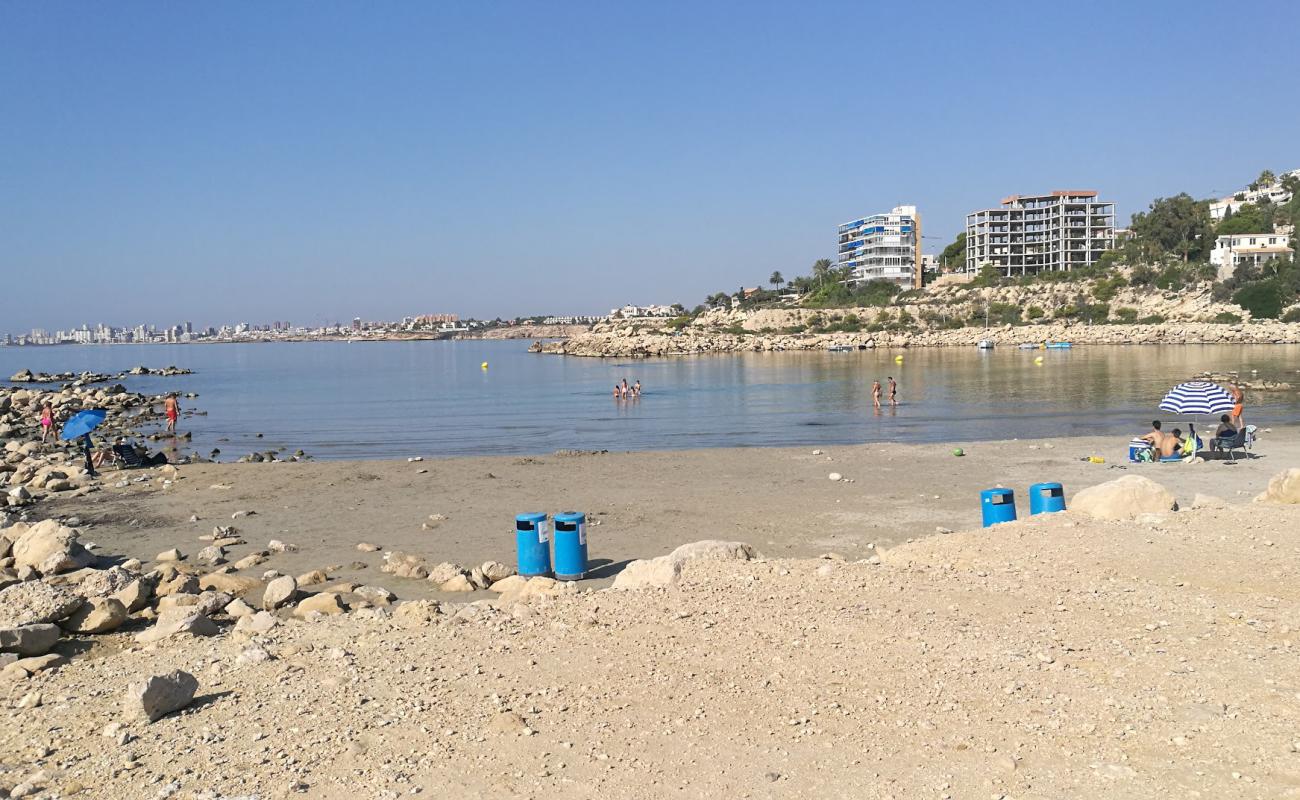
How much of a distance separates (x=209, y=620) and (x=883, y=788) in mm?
6445

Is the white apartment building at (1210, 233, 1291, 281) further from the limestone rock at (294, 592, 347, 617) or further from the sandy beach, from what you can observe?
the limestone rock at (294, 592, 347, 617)

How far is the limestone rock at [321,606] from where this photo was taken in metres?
9.48

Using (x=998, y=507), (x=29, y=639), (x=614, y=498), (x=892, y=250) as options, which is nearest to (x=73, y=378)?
(x=614, y=498)

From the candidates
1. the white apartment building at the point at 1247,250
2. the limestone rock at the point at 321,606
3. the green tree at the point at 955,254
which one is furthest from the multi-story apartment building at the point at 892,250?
the limestone rock at the point at 321,606

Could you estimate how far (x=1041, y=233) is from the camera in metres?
138

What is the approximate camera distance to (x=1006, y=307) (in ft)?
381

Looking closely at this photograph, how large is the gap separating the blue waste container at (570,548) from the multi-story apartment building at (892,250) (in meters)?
141

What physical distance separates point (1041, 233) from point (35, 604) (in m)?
145

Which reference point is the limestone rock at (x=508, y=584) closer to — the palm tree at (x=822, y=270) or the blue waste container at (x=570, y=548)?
the blue waste container at (x=570, y=548)

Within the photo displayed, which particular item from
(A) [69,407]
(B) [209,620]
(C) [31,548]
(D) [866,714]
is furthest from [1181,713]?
(A) [69,407]

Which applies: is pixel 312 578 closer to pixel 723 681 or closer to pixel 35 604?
pixel 35 604

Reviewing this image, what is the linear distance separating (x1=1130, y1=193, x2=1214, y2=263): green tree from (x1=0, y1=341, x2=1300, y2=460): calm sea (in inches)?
1822

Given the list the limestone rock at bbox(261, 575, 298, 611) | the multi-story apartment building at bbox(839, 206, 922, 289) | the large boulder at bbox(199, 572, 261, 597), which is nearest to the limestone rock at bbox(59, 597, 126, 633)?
the limestone rock at bbox(261, 575, 298, 611)

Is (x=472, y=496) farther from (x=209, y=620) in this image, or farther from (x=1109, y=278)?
(x=1109, y=278)
